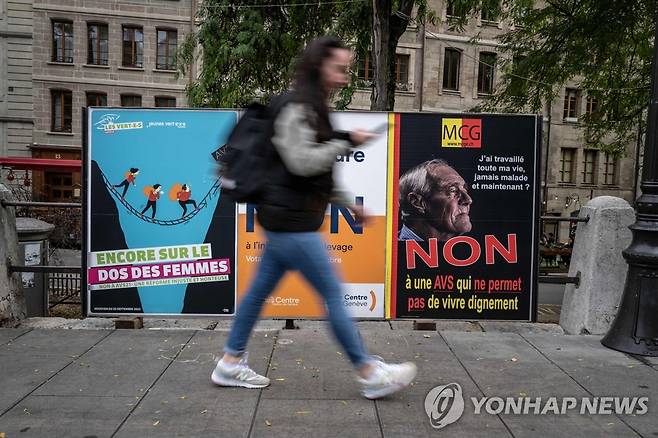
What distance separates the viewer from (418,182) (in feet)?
17.5

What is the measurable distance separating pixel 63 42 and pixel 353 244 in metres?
31.9

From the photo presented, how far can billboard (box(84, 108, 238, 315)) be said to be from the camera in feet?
17.3

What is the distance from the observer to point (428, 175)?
5.32 meters

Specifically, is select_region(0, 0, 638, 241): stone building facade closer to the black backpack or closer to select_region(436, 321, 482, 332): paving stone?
select_region(436, 321, 482, 332): paving stone

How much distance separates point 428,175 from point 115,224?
2.91 meters

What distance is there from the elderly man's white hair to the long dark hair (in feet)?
6.80

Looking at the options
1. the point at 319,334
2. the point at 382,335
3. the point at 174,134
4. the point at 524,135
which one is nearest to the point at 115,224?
the point at 174,134

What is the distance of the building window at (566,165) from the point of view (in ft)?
125

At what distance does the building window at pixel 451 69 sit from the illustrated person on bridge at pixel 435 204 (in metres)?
30.4

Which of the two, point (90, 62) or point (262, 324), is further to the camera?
point (90, 62)

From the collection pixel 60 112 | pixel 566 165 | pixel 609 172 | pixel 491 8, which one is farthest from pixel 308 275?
pixel 609 172

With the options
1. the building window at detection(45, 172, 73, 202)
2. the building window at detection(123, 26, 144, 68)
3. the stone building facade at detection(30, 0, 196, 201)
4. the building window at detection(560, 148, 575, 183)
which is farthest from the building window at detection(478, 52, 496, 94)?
the building window at detection(45, 172, 73, 202)

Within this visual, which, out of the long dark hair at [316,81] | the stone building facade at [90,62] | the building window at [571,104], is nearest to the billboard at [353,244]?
the long dark hair at [316,81]

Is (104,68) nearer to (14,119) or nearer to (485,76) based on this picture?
(14,119)
